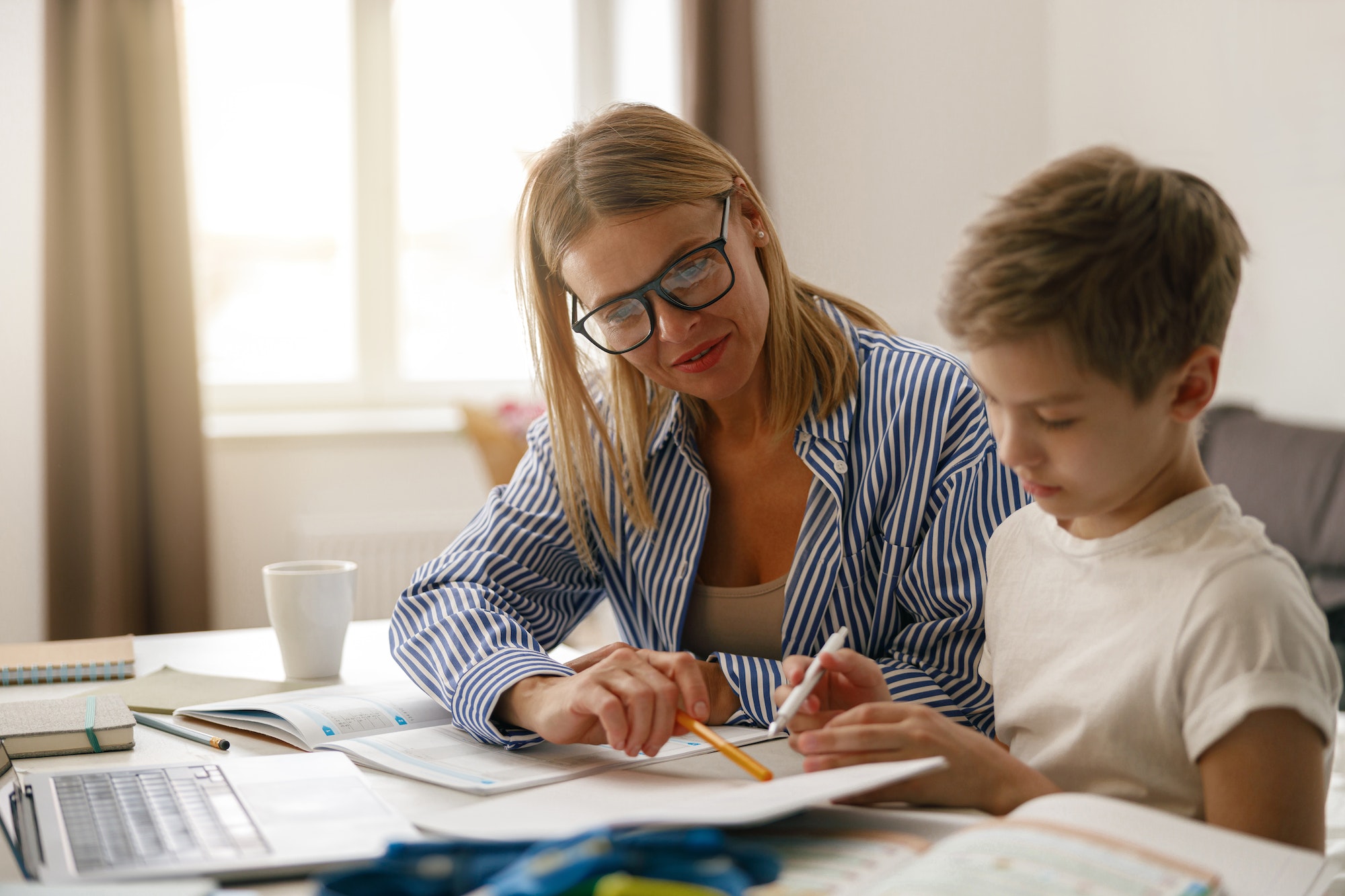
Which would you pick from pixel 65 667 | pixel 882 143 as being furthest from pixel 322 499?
pixel 65 667

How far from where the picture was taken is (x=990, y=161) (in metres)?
3.54

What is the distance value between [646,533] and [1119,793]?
0.61 meters

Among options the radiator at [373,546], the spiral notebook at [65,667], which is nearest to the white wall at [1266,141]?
the radiator at [373,546]

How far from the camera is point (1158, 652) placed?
29.8 inches

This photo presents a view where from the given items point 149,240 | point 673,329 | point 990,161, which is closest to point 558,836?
point 673,329

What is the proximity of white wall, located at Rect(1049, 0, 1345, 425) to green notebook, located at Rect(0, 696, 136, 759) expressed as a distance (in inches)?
101

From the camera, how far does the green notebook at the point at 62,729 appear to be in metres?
0.94

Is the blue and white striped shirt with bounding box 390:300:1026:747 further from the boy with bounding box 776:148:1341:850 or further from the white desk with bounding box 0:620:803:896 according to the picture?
the boy with bounding box 776:148:1341:850

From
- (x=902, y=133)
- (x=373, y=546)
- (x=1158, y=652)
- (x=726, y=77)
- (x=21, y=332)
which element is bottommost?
(x=373, y=546)

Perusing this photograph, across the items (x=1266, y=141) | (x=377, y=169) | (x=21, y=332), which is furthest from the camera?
(x=377, y=169)

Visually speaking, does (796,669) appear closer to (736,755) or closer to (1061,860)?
(736,755)

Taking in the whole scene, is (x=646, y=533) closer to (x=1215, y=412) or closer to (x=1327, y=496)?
(x=1327, y=496)

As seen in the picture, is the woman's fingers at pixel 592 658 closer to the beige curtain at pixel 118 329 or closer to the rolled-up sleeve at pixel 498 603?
the rolled-up sleeve at pixel 498 603

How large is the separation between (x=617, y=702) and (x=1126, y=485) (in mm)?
382
